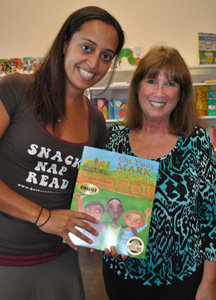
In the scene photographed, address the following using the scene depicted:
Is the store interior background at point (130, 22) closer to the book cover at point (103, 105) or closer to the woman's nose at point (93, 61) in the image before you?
the book cover at point (103, 105)

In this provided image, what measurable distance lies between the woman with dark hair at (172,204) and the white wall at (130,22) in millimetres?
2999

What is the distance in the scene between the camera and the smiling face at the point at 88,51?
115 centimetres

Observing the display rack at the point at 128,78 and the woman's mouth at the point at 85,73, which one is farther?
the display rack at the point at 128,78

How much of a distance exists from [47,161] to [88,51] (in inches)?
20.7

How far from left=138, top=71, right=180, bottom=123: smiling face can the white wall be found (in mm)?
2993

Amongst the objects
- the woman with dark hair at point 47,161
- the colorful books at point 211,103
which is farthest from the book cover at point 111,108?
the woman with dark hair at point 47,161

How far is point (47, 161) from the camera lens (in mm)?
1102

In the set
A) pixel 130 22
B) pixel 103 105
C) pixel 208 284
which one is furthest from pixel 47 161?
pixel 130 22

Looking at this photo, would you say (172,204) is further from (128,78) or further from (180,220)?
(128,78)

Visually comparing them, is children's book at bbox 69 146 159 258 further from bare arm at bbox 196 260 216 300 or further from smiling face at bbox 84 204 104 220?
bare arm at bbox 196 260 216 300

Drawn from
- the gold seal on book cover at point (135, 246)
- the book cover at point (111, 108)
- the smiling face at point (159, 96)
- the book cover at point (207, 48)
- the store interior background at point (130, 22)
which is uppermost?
the store interior background at point (130, 22)

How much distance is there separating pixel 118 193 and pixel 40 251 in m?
0.42

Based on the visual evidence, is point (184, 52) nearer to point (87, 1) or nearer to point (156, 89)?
point (87, 1)

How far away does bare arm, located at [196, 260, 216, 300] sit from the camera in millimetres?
1213
